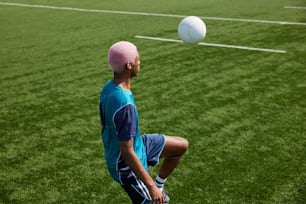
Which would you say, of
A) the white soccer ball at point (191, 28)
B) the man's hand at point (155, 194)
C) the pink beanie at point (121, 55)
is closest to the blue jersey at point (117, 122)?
the pink beanie at point (121, 55)

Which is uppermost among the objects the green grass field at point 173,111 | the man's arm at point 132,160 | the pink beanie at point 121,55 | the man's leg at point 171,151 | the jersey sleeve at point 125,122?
the pink beanie at point 121,55

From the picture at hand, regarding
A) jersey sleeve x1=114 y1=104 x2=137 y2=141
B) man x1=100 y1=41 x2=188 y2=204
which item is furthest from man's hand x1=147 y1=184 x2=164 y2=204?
jersey sleeve x1=114 y1=104 x2=137 y2=141

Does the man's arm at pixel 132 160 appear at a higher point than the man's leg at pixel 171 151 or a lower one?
higher

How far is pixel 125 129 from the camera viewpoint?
3.05 m

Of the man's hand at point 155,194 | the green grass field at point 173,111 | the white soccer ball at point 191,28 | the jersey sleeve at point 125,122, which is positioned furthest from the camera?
the white soccer ball at point 191,28

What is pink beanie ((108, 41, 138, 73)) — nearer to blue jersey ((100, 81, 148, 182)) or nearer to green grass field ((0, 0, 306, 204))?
blue jersey ((100, 81, 148, 182))

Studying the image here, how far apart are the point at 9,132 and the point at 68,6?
1458 centimetres

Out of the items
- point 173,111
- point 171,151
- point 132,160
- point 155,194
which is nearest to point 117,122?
point 132,160

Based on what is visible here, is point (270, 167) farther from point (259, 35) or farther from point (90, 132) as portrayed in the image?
point (259, 35)

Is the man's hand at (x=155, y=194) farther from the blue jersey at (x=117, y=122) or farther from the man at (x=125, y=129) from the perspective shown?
the blue jersey at (x=117, y=122)

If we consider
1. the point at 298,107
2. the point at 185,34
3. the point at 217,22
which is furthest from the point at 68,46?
the point at 298,107

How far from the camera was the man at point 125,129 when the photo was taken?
307cm

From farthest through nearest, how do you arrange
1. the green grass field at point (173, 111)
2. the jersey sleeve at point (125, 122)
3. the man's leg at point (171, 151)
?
the green grass field at point (173, 111)
the man's leg at point (171, 151)
the jersey sleeve at point (125, 122)

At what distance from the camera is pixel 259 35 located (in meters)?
12.5
